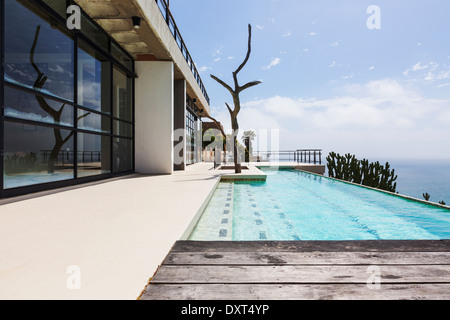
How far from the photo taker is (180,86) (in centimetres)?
1005

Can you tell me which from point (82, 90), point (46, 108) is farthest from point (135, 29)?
point (46, 108)

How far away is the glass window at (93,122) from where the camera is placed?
218 inches

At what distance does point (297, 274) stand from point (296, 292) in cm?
16

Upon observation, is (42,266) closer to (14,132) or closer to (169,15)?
(14,132)

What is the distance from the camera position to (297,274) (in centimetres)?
131

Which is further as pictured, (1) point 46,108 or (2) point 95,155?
(2) point 95,155

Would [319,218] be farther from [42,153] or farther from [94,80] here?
[42,153]

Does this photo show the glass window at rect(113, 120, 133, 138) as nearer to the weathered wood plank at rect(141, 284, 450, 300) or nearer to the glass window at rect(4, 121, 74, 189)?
the glass window at rect(4, 121, 74, 189)

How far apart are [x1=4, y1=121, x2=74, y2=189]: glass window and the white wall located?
237 cm

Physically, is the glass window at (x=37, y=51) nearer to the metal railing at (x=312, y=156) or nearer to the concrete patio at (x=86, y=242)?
the concrete patio at (x=86, y=242)

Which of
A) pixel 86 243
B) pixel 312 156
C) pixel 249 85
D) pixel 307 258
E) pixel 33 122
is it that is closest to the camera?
pixel 307 258

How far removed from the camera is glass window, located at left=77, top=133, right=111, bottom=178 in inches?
247

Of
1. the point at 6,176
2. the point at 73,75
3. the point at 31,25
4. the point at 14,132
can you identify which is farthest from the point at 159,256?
the point at 31,25

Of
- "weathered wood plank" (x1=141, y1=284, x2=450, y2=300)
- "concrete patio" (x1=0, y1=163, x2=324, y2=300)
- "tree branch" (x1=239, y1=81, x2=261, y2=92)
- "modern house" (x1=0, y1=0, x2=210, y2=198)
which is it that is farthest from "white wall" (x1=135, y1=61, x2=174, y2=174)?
"weathered wood plank" (x1=141, y1=284, x2=450, y2=300)
